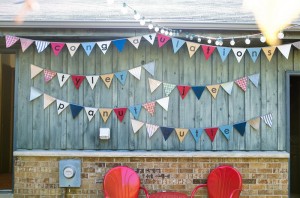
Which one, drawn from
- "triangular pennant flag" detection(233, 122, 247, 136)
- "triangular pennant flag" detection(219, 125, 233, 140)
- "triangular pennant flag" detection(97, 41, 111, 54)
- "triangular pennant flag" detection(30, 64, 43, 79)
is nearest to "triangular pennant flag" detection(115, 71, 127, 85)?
"triangular pennant flag" detection(97, 41, 111, 54)

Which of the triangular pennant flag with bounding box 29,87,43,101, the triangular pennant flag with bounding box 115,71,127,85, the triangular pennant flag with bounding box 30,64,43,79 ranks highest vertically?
the triangular pennant flag with bounding box 30,64,43,79

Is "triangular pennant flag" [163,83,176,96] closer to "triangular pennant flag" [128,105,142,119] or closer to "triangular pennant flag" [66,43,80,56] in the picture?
"triangular pennant flag" [128,105,142,119]

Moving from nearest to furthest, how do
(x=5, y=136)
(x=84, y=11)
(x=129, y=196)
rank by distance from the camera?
(x=129, y=196) → (x=84, y=11) → (x=5, y=136)

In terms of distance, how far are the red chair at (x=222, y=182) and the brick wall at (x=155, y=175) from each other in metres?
0.13

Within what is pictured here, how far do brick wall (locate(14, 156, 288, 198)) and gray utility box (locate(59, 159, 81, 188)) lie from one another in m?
0.07

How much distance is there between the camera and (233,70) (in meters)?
6.42

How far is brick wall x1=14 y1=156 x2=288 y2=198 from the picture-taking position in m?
6.32

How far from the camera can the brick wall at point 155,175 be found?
6.32 metres

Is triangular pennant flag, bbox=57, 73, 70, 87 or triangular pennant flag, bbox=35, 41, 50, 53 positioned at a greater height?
triangular pennant flag, bbox=35, 41, 50, 53

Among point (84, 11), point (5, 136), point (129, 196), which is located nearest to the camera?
point (129, 196)

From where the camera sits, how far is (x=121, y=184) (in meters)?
6.11

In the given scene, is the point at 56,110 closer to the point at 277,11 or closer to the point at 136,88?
the point at 136,88

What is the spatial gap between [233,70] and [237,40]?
472mm

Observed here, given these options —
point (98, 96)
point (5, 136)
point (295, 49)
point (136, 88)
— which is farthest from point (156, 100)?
point (5, 136)
